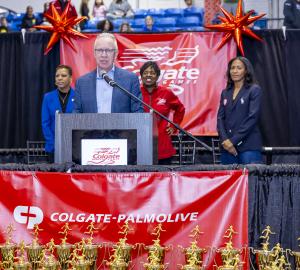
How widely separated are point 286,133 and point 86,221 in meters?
4.96

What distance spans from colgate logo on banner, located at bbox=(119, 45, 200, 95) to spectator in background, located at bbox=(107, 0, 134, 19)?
329 inches

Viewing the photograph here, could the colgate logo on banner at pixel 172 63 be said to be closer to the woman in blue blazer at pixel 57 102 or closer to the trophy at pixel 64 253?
the woman in blue blazer at pixel 57 102

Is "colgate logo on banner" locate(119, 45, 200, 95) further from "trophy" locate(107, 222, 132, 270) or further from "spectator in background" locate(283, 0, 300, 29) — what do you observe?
"trophy" locate(107, 222, 132, 270)

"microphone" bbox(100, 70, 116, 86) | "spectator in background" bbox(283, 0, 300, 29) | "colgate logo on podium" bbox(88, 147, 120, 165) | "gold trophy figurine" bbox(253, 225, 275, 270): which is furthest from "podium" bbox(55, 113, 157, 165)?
"spectator in background" bbox(283, 0, 300, 29)

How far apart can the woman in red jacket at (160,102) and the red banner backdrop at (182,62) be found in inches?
78.4

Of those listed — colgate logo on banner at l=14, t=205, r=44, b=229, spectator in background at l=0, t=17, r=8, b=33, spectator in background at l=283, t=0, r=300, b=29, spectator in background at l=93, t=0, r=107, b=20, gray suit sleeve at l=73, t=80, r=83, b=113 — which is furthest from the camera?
spectator in background at l=93, t=0, r=107, b=20

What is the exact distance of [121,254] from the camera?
466cm

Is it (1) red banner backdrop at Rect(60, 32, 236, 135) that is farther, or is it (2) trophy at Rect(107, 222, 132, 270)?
(1) red banner backdrop at Rect(60, 32, 236, 135)

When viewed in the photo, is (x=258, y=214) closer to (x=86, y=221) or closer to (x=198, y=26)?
(x=86, y=221)

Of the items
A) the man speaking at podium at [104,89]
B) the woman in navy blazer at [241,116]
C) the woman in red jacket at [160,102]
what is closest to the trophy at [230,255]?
the man speaking at podium at [104,89]

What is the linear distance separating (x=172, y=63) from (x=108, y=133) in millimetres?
4427

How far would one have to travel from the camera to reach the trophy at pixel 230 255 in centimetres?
440

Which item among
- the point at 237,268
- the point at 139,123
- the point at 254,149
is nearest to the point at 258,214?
the point at 237,268

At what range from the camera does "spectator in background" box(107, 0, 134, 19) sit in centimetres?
1770
